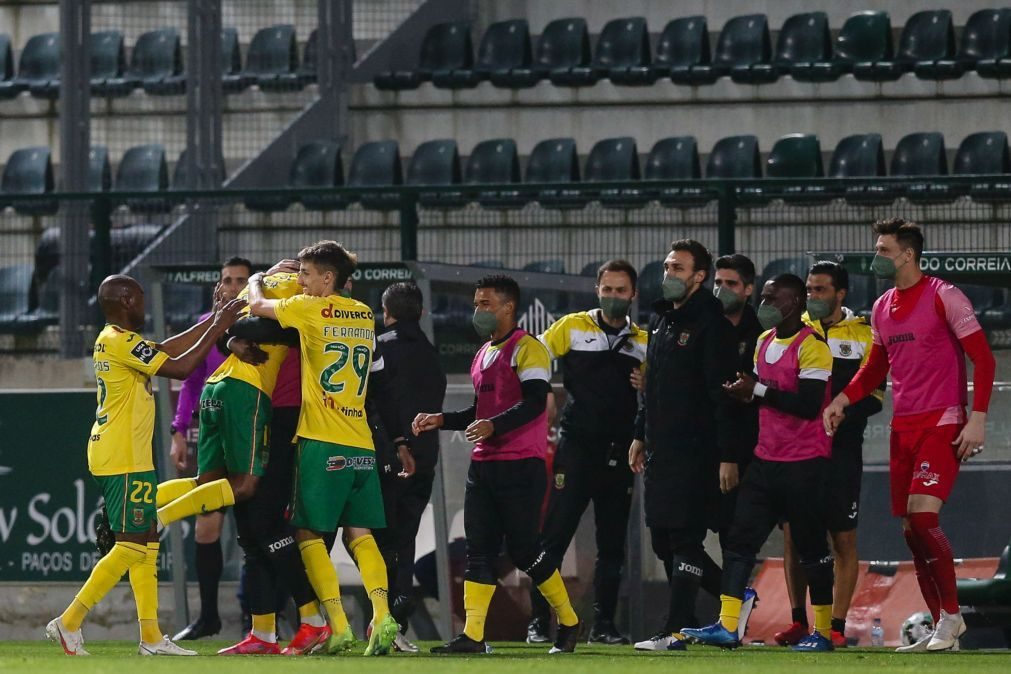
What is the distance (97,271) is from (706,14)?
340 inches

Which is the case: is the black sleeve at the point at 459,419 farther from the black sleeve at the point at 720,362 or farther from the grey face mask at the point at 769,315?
the grey face mask at the point at 769,315

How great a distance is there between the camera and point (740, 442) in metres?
9.74

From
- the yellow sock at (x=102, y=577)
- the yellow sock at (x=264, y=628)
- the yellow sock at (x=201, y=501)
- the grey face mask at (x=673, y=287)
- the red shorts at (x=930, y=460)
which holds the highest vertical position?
the grey face mask at (x=673, y=287)

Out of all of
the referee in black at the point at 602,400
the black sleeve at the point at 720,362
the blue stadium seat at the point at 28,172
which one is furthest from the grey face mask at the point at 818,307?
the blue stadium seat at the point at 28,172

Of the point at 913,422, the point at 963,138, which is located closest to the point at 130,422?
the point at 913,422

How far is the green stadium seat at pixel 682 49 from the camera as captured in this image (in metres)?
17.9

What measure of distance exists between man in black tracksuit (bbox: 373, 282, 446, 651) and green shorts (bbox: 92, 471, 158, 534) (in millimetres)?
1508

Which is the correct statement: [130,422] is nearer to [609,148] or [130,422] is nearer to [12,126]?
[609,148]

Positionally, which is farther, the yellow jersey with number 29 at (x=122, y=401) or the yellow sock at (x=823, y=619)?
the yellow sock at (x=823, y=619)

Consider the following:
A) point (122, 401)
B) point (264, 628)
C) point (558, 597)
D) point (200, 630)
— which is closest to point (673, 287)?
point (558, 597)

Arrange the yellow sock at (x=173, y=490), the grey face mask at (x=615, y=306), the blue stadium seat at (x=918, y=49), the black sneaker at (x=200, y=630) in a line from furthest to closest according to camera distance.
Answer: the blue stadium seat at (x=918, y=49) < the black sneaker at (x=200, y=630) < the grey face mask at (x=615, y=306) < the yellow sock at (x=173, y=490)

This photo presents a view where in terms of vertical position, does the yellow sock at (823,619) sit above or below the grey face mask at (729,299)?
below

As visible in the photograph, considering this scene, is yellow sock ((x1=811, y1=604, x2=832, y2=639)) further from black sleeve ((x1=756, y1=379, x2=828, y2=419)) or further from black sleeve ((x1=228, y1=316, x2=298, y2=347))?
black sleeve ((x1=228, y1=316, x2=298, y2=347))

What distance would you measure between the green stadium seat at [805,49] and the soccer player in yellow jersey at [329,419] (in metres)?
9.89
